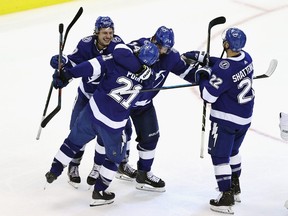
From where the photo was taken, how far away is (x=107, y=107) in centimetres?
507

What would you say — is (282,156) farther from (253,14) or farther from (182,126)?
(253,14)

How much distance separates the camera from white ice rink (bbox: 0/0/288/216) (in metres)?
5.36

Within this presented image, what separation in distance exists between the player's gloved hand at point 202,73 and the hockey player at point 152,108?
0.55ft

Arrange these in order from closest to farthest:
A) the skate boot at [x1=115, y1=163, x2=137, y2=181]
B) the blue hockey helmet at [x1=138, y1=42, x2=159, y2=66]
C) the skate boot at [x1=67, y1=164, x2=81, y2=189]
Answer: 1. the blue hockey helmet at [x1=138, y1=42, x2=159, y2=66]
2. the skate boot at [x1=67, y1=164, x2=81, y2=189]
3. the skate boot at [x1=115, y1=163, x2=137, y2=181]

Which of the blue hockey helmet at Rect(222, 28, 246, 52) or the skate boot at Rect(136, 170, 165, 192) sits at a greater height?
the blue hockey helmet at Rect(222, 28, 246, 52)

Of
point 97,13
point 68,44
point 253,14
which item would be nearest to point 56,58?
point 68,44

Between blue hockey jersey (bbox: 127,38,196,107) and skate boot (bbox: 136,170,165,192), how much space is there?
0.52 metres

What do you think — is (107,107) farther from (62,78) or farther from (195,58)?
(195,58)

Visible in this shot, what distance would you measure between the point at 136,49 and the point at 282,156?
5.12ft

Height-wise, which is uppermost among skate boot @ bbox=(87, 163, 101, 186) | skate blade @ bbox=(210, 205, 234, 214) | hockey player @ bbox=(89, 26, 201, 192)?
hockey player @ bbox=(89, 26, 201, 192)

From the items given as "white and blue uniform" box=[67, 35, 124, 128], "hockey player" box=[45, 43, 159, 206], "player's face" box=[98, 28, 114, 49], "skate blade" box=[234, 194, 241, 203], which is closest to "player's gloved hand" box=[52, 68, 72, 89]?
"hockey player" box=[45, 43, 159, 206]

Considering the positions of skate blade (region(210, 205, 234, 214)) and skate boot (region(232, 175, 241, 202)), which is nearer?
skate blade (region(210, 205, 234, 214))

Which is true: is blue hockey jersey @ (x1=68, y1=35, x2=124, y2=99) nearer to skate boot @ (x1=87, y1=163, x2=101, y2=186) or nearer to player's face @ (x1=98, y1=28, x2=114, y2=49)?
player's face @ (x1=98, y1=28, x2=114, y2=49)

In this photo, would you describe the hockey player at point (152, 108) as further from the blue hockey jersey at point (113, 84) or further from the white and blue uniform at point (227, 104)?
the white and blue uniform at point (227, 104)
